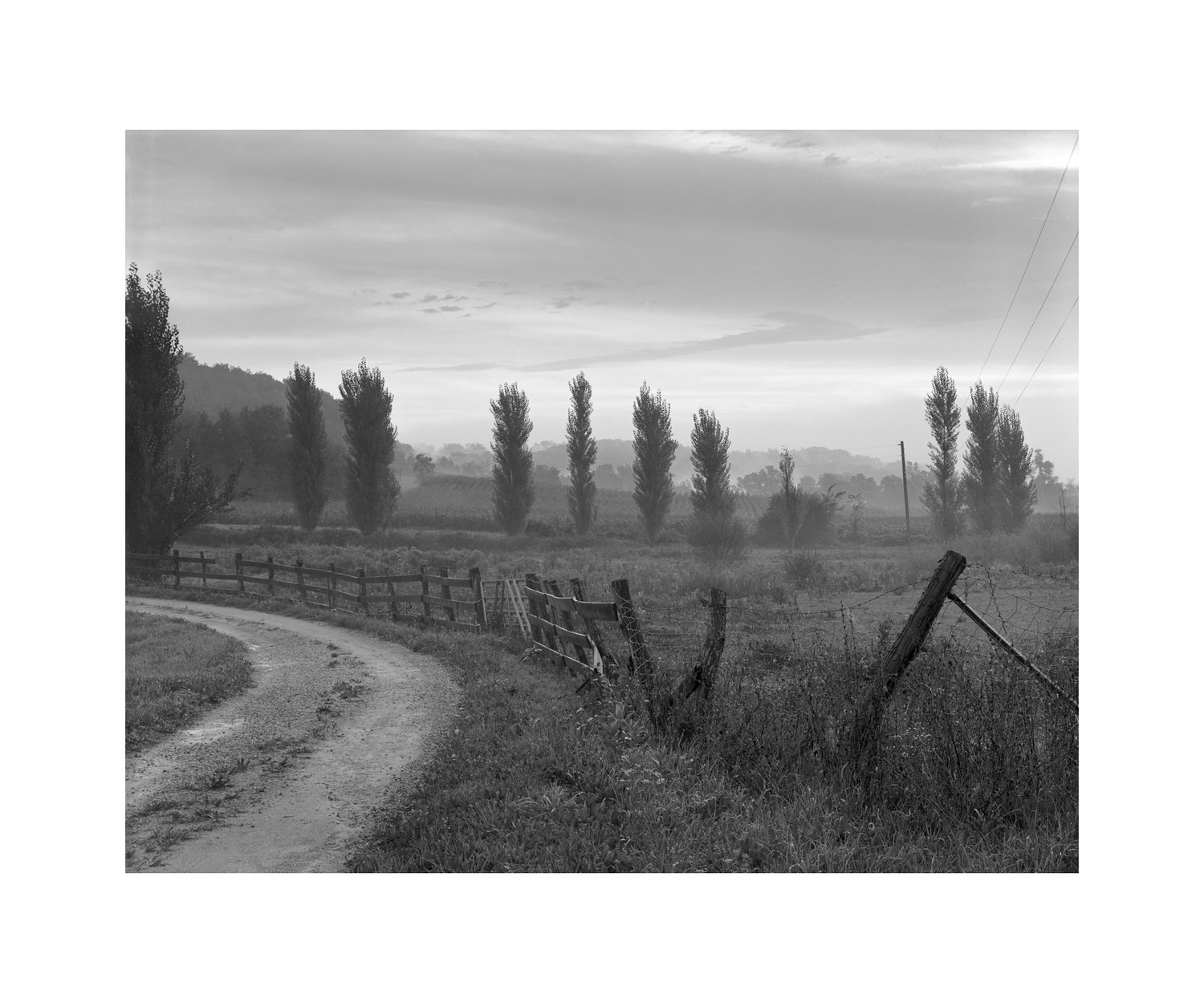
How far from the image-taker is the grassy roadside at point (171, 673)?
608 cm

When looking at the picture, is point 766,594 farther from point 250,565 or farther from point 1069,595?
point 250,565

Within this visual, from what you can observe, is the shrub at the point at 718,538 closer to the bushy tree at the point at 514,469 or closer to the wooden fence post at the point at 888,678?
the bushy tree at the point at 514,469

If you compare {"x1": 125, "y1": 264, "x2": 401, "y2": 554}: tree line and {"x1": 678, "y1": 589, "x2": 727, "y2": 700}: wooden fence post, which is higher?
{"x1": 125, "y1": 264, "x2": 401, "y2": 554}: tree line

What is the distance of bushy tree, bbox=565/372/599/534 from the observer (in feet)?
83.3

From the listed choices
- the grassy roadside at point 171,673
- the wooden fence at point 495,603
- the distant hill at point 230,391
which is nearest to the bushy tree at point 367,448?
the distant hill at point 230,391

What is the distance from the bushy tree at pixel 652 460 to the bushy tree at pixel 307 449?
9.34 m

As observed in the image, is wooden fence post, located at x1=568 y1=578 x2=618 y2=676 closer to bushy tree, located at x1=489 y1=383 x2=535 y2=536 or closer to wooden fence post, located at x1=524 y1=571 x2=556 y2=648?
wooden fence post, located at x1=524 y1=571 x2=556 y2=648

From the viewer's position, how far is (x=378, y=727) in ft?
20.6

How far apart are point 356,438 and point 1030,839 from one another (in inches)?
748

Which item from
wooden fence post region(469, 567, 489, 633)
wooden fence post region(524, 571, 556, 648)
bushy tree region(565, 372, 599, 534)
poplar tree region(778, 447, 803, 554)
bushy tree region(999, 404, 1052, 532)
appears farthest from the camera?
bushy tree region(565, 372, 599, 534)

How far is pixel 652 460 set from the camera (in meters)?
25.8

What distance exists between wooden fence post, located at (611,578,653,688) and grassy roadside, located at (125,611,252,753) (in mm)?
3333

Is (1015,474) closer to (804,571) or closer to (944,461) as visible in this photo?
(944,461)

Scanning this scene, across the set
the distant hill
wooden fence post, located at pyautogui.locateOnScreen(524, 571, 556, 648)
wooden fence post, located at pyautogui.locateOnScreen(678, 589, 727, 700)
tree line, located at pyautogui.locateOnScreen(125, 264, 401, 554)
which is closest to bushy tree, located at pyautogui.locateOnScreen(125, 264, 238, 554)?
tree line, located at pyautogui.locateOnScreen(125, 264, 401, 554)
